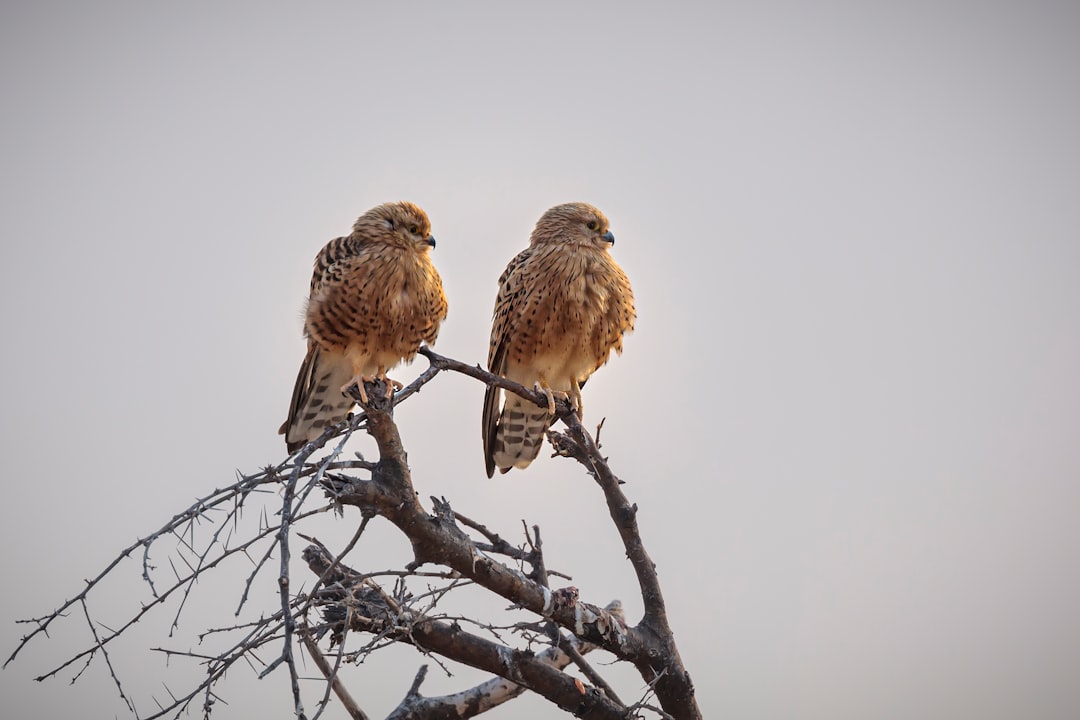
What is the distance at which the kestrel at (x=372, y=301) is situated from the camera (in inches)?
183

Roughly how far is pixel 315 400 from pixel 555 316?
1280 millimetres

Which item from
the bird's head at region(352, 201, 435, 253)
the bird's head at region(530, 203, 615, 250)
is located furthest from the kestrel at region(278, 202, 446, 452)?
the bird's head at region(530, 203, 615, 250)

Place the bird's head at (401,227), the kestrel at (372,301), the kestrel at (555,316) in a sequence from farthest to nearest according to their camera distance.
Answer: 1. the kestrel at (555,316)
2. the bird's head at (401,227)
3. the kestrel at (372,301)

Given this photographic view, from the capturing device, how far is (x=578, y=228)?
567cm

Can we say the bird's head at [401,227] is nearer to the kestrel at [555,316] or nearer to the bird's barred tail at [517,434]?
the kestrel at [555,316]

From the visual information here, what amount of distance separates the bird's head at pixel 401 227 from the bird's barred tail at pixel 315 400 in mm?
633

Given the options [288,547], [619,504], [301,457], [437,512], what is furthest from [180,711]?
[619,504]

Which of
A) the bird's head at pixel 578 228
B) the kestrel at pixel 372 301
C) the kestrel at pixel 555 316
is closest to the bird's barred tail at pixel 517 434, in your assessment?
the kestrel at pixel 555 316

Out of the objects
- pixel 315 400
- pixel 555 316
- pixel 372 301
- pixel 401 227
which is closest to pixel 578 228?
pixel 555 316

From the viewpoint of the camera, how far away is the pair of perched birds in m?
4.68

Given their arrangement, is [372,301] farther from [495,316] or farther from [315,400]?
[495,316]

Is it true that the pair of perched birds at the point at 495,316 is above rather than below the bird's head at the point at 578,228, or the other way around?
below

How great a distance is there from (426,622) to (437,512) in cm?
49

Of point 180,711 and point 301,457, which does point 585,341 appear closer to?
point 301,457
